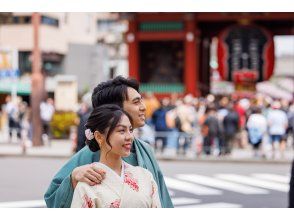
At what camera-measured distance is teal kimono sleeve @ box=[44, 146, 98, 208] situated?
3133mm

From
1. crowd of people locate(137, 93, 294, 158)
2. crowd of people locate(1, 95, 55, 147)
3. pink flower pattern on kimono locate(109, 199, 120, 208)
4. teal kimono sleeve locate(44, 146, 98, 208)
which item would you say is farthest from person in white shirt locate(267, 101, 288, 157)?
pink flower pattern on kimono locate(109, 199, 120, 208)

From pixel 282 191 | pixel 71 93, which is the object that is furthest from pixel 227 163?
pixel 71 93

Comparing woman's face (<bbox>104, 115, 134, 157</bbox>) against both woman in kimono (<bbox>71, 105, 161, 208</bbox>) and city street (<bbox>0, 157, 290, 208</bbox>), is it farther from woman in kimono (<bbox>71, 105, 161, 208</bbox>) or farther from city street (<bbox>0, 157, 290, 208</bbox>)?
city street (<bbox>0, 157, 290, 208</bbox>)

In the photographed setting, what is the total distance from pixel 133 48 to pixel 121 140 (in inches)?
937

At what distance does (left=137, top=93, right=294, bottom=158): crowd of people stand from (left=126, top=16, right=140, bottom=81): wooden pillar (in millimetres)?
7210

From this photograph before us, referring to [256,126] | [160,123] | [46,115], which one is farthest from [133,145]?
[46,115]

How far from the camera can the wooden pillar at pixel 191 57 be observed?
26.0m

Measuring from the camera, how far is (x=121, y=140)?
311 centimetres
